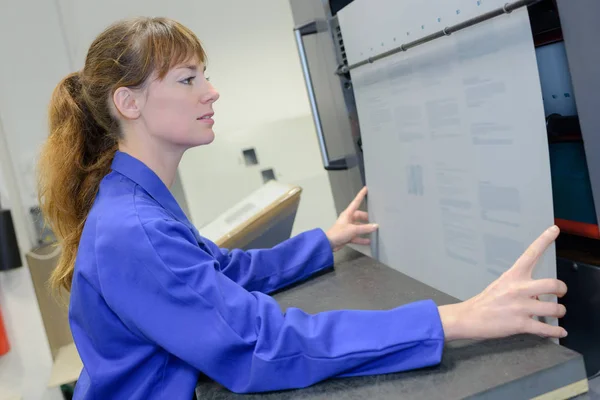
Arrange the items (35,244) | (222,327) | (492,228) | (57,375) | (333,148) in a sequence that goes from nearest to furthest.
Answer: (222,327) → (492,228) → (333,148) → (57,375) → (35,244)

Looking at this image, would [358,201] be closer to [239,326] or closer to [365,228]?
[365,228]

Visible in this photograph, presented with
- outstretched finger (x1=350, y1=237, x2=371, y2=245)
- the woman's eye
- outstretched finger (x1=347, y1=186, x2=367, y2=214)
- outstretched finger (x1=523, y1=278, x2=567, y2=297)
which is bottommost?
outstretched finger (x1=350, y1=237, x2=371, y2=245)

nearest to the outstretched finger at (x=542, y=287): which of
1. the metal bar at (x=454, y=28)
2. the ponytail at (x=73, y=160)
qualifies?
the metal bar at (x=454, y=28)

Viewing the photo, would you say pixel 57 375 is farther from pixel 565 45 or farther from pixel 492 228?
pixel 565 45

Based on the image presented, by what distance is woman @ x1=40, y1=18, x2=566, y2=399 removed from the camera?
0.68m

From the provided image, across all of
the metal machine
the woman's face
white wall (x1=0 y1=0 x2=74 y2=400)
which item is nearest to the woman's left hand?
the metal machine

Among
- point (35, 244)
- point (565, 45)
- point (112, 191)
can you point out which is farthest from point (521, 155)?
point (35, 244)

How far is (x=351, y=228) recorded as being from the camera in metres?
1.27

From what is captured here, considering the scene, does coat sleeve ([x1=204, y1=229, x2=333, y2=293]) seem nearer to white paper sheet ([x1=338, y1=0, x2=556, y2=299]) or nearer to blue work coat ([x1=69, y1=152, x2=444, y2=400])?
white paper sheet ([x1=338, y1=0, x2=556, y2=299])

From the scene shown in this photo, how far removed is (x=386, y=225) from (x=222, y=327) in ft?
2.24

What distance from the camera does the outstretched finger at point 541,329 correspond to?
2.17 ft

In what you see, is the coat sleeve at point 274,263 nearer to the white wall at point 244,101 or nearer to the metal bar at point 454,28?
the metal bar at point 454,28

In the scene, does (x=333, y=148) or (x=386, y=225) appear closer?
(x=386, y=225)

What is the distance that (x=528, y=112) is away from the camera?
767mm
